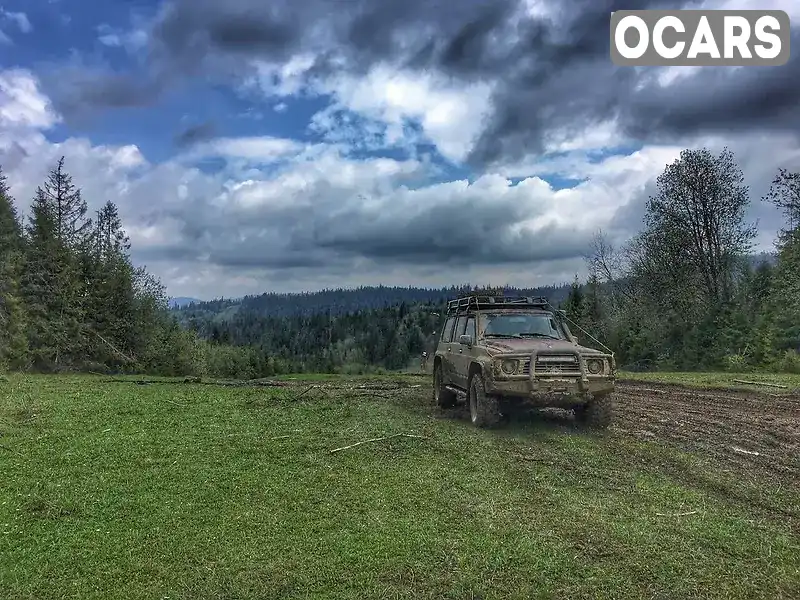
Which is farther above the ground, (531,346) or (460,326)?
(460,326)

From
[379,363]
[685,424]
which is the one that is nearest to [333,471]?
[685,424]

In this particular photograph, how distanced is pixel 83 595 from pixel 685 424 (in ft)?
30.3

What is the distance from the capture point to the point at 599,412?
416 inches

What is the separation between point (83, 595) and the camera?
4789 millimetres

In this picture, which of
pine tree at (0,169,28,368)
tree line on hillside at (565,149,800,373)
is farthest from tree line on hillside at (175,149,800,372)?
pine tree at (0,169,28,368)

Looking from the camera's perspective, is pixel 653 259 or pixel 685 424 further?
pixel 653 259

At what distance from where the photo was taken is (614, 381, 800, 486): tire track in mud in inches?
324

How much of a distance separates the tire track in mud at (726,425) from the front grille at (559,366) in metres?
1.30

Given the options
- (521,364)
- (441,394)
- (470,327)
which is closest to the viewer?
(521,364)

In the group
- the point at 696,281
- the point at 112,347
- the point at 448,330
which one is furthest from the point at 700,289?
the point at 112,347

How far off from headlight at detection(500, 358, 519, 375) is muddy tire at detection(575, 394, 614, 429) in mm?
1484

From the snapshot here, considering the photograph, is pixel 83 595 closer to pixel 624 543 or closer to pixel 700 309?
pixel 624 543

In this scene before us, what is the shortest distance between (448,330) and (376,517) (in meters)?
7.99

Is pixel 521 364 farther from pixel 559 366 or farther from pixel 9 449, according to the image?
pixel 9 449
